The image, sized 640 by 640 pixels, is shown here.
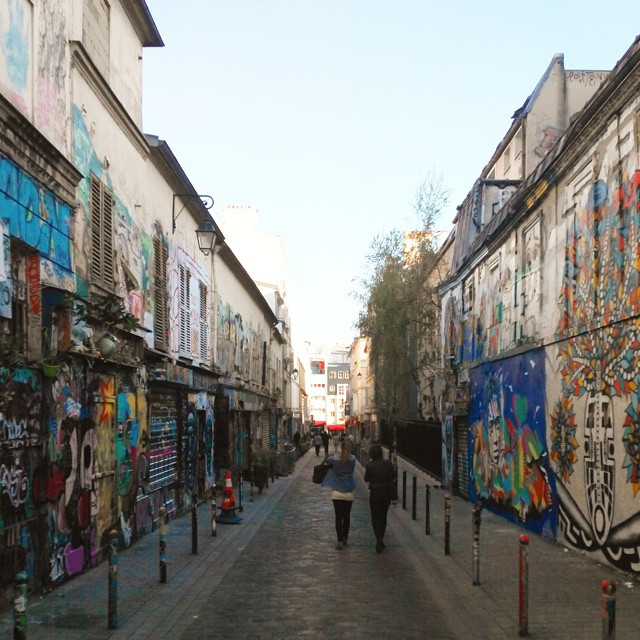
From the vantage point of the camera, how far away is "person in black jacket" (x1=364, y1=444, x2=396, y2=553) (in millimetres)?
12102

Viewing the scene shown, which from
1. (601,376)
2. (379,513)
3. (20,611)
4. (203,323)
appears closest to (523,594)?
(20,611)

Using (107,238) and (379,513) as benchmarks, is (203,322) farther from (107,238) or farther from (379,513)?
(379,513)

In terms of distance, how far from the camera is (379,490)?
1215cm

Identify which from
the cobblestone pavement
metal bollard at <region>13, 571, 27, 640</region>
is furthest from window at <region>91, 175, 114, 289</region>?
metal bollard at <region>13, 571, 27, 640</region>

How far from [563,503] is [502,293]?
5774mm

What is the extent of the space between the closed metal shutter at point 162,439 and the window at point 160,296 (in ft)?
3.49

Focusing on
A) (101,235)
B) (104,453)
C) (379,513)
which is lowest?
(379,513)

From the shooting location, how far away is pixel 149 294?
1482cm

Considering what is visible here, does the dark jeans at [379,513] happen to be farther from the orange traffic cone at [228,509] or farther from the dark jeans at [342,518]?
the orange traffic cone at [228,509]

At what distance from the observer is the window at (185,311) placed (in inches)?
709

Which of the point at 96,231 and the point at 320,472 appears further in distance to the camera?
the point at 320,472

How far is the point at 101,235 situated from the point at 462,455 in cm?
1269

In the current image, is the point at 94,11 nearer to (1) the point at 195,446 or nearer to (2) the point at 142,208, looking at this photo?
(2) the point at 142,208

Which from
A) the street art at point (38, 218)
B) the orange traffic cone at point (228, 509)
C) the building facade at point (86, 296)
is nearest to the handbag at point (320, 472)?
the orange traffic cone at point (228, 509)
